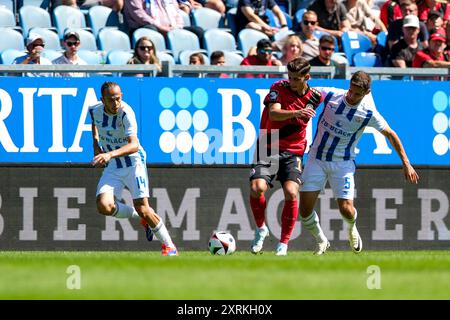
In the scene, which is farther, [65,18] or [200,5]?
[200,5]

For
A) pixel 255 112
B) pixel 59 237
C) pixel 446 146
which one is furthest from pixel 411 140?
pixel 59 237

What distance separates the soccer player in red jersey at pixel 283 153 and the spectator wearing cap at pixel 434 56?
174 inches

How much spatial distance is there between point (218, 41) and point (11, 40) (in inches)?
130

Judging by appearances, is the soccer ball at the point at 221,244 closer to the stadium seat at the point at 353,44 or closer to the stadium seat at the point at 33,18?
the stadium seat at the point at 33,18

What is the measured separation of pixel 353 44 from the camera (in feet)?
67.7

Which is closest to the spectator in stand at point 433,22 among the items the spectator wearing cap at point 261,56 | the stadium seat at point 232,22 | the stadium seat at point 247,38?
the stadium seat at point 247,38

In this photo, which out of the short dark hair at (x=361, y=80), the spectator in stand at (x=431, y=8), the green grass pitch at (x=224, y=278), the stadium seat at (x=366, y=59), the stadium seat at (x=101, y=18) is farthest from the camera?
the spectator in stand at (x=431, y=8)

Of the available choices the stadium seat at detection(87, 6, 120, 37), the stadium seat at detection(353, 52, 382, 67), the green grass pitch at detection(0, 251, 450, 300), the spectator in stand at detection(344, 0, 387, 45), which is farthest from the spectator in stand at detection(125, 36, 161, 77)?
the spectator in stand at detection(344, 0, 387, 45)

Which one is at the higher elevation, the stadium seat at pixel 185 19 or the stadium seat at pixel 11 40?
the stadium seat at pixel 185 19

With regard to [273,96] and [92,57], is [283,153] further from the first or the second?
[92,57]

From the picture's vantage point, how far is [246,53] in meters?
20.2

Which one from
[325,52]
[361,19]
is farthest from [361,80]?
[361,19]

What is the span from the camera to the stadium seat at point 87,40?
19047 millimetres

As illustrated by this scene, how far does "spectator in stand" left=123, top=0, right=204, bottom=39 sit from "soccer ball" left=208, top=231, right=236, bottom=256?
5.29m
